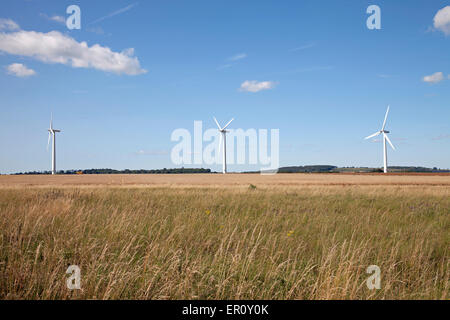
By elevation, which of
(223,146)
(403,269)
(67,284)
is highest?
(223,146)

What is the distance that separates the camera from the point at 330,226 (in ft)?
28.3

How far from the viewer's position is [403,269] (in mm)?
5457
